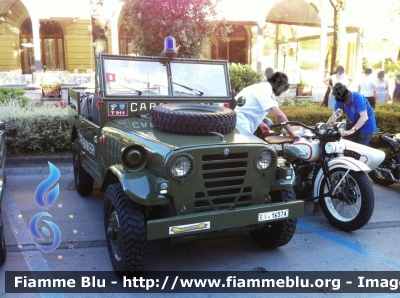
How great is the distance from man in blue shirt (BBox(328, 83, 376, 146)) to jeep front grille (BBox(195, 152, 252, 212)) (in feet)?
8.11

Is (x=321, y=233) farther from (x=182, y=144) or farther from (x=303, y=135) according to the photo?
(x=182, y=144)

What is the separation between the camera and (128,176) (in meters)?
3.38

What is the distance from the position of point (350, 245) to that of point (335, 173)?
0.90m

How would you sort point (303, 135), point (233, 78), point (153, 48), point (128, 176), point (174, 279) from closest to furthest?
point (128, 176) < point (174, 279) < point (303, 135) < point (153, 48) < point (233, 78)

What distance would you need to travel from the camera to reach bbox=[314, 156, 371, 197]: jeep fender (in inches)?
176

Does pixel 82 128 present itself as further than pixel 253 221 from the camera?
Yes

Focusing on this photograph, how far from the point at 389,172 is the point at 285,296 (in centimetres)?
365

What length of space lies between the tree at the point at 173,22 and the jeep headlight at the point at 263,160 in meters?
5.68

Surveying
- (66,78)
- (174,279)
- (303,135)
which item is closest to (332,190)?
(303,135)

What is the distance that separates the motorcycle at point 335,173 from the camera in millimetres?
4453

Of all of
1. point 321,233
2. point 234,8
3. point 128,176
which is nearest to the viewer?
point 128,176

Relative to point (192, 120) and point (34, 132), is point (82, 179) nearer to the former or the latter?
point (34, 132)

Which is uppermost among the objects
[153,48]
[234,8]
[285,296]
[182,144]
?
[234,8]

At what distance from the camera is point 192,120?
3641 mm
